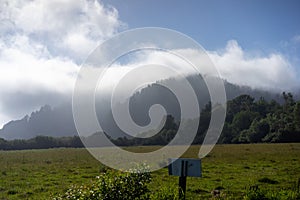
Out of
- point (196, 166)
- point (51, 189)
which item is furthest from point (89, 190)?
point (51, 189)

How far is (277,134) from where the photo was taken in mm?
102812

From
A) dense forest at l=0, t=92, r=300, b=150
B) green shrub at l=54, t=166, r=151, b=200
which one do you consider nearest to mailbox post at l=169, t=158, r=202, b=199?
green shrub at l=54, t=166, r=151, b=200

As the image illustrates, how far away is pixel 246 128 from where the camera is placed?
137 metres

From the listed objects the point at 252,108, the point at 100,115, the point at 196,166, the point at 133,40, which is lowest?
the point at 196,166

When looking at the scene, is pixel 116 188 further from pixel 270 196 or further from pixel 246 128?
pixel 246 128

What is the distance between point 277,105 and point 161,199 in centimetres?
15621

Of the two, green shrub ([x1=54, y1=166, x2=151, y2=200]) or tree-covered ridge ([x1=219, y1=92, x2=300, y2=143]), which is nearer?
green shrub ([x1=54, y1=166, x2=151, y2=200])

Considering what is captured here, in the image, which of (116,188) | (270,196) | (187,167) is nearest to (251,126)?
(270,196)

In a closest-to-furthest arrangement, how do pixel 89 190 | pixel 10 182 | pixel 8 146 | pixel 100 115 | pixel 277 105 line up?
pixel 89 190 < pixel 100 115 < pixel 10 182 < pixel 8 146 < pixel 277 105

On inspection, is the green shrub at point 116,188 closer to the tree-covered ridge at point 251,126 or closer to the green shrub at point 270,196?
the green shrub at point 270,196

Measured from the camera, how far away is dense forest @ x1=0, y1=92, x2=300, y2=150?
100188mm

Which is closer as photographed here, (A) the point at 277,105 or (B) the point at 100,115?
(B) the point at 100,115

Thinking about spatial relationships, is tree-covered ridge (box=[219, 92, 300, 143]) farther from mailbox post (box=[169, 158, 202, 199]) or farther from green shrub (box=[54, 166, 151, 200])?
green shrub (box=[54, 166, 151, 200])

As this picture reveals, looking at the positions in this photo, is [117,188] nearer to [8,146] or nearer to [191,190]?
[191,190]
